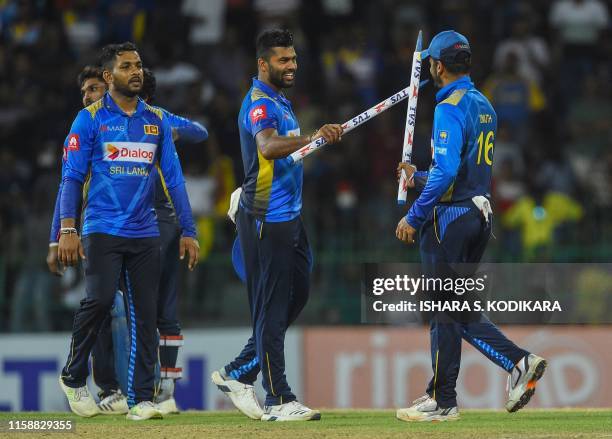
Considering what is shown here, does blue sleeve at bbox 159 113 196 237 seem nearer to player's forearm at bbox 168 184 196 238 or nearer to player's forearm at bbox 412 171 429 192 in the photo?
player's forearm at bbox 168 184 196 238

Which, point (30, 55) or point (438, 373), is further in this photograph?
point (30, 55)

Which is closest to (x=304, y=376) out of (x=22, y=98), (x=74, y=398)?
(x=74, y=398)

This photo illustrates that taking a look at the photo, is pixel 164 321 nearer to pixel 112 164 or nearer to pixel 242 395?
pixel 242 395

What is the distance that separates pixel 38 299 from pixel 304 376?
9.57 feet

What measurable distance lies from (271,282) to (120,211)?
3.61 feet

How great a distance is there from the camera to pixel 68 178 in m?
8.88

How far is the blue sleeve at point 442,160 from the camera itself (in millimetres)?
8555

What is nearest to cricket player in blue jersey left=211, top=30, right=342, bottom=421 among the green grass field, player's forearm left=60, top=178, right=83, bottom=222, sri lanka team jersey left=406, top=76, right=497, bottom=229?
the green grass field

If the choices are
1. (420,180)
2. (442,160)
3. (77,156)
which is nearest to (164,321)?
(77,156)

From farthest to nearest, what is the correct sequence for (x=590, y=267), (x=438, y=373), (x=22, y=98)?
(x=22, y=98) < (x=590, y=267) < (x=438, y=373)

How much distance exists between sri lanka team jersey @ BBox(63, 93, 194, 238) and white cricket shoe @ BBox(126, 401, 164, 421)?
113 centimetres

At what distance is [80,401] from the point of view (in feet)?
30.5

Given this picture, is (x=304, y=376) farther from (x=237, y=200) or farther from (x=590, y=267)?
(x=237, y=200)

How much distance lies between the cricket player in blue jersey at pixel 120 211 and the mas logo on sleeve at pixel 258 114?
72 cm
